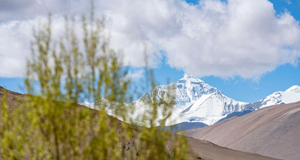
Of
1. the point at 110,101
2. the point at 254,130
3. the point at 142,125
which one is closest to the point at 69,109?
the point at 110,101

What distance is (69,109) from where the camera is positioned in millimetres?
8367

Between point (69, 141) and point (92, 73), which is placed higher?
point (92, 73)

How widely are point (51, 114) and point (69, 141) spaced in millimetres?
746

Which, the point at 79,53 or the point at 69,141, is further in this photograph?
the point at 79,53

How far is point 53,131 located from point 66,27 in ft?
9.32

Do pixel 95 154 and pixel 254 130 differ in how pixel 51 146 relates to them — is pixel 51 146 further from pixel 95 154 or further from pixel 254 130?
pixel 254 130

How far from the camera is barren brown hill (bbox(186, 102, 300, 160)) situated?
8781cm

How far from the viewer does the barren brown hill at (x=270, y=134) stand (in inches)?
3457

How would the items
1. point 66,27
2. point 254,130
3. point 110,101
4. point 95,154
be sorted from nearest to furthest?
1. point 95,154
2. point 110,101
3. point 66,27
4. point 254,130

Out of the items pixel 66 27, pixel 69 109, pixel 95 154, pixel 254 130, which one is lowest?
pixel 95 154

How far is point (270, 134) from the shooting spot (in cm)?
9988

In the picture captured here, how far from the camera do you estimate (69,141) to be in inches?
320

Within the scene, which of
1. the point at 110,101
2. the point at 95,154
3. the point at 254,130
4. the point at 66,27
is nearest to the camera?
the point at 95,154

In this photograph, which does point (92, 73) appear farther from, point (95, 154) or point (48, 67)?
point (95, 154)
